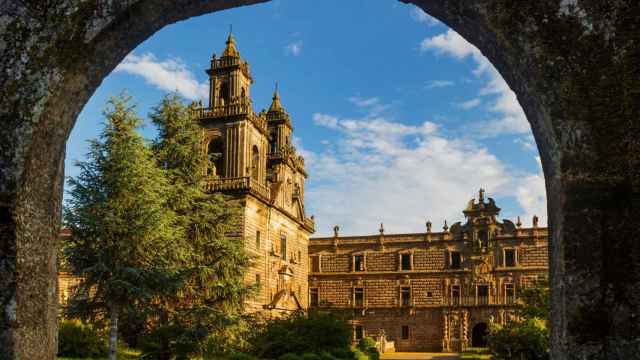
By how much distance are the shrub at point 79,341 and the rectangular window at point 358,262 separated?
2961cm

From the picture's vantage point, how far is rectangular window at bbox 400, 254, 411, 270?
1906 inches

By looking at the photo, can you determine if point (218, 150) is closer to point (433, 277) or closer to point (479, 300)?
point (433, 277)

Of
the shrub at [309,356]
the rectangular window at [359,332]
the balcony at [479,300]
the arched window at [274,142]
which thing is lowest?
the rectangular window at [359,332]

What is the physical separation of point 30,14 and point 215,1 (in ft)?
3.09

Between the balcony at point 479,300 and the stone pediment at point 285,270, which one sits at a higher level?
the stone pediment at point 285,270

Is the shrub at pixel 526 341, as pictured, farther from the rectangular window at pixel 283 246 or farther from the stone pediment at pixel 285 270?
the rectangular window at pixel 283 246

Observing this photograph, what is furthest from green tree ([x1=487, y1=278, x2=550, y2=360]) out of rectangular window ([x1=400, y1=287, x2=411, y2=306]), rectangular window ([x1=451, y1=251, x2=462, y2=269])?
rectangular window ([x1=400, y1=287, x2=411, y2=306])

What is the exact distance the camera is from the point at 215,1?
3.30m

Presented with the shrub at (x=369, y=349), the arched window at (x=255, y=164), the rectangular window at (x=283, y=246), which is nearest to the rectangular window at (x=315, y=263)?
the rectangular window at (x=283, y=246)

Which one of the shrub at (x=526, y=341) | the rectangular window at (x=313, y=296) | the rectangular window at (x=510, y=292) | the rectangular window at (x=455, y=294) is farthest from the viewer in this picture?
the rectangular window at (x=313, y=296)

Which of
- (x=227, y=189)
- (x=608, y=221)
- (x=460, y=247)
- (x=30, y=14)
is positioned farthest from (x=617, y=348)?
(x=460, y=247)

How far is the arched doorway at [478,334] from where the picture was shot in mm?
46125

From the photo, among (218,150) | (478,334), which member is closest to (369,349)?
(218,150)

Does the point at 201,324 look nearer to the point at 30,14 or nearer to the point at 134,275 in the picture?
the point at 134,275
